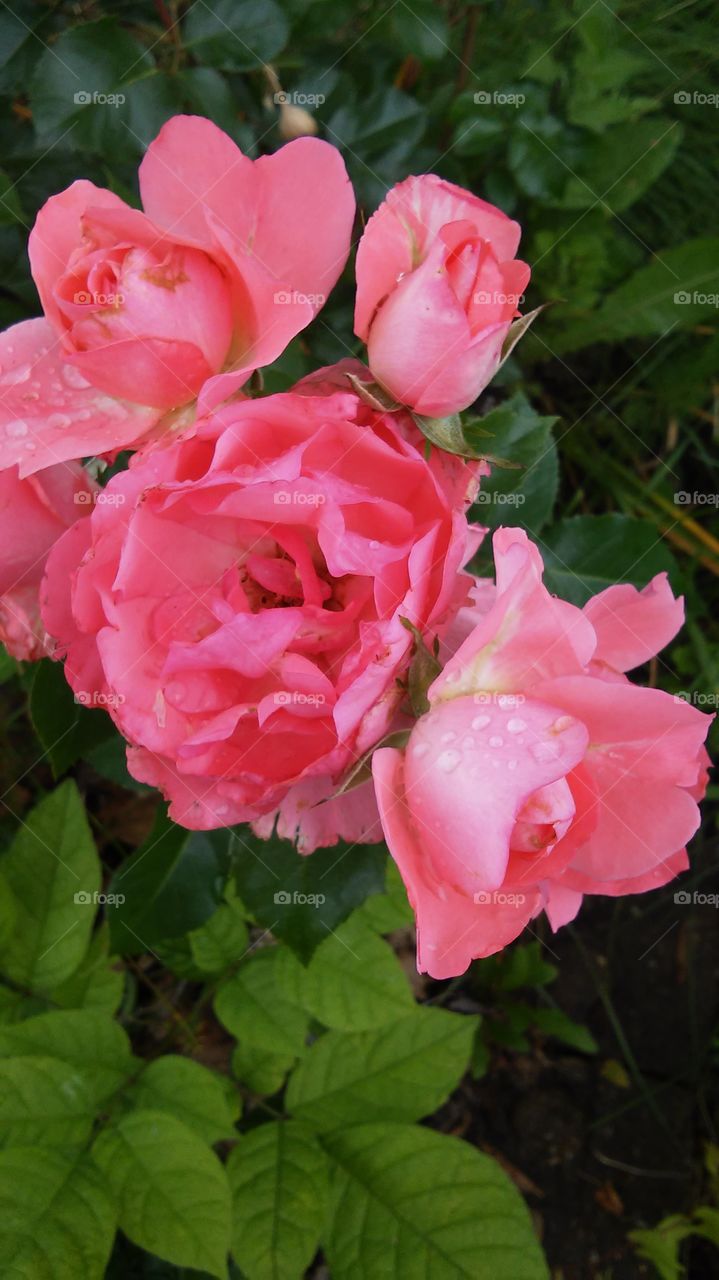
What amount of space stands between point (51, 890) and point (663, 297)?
4.59 feet

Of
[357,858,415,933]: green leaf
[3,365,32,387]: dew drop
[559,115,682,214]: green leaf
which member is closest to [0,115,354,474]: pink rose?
[3,365,32,387]: dew drop

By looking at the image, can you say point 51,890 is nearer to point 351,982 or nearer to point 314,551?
point 351,982

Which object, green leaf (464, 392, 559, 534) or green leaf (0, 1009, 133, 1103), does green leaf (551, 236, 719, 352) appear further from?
green leaf (0, 1009, 133, 1103)

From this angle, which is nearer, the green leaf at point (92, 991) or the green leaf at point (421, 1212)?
the green leaf at point (421, 1212)

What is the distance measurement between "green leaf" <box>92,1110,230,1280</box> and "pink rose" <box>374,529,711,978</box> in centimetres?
48

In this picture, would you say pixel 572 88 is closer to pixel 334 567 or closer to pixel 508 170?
pixel 508 170

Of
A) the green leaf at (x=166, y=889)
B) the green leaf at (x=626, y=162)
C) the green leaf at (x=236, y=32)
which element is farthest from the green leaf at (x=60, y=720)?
the green leaf at (x=626, y=162)

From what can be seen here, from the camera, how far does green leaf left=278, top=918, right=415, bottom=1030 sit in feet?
3.29

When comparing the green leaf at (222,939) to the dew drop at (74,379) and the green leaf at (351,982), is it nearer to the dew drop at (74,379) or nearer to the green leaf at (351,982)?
the green leaf at (351,982)

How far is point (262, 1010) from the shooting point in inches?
41.9

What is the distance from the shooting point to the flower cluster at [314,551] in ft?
1.67

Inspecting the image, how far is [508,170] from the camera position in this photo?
133 cm

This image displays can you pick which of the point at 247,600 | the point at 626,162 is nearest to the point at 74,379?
the point at 247,600

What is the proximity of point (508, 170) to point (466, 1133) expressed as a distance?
1.55 m
